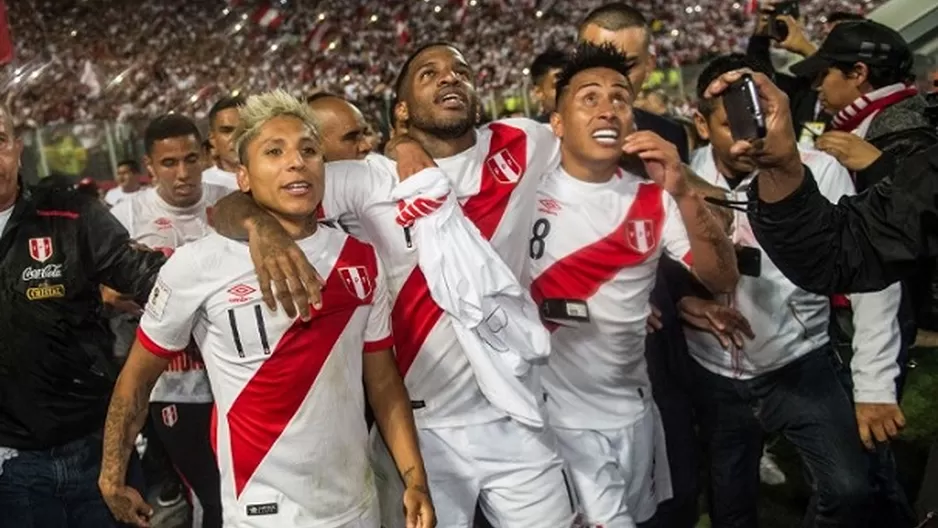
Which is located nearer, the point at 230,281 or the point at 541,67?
the point at 230,281

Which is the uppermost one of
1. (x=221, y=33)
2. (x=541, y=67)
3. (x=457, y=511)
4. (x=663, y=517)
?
(x=221, y=33)

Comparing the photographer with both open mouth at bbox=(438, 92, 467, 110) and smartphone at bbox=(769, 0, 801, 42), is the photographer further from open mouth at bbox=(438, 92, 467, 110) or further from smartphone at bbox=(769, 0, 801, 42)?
smartphone at bbox=(769, 0, 801, 42)

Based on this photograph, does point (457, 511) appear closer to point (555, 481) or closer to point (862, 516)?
point (555, 481)

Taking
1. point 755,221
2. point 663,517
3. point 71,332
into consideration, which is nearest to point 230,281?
point 71,332

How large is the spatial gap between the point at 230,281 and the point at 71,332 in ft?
2.89

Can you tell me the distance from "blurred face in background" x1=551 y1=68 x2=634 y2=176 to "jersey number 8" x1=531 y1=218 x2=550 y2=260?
251 mm

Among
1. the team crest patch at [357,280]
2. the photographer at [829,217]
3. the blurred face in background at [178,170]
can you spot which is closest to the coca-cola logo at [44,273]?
the team crest patch at [357,280]

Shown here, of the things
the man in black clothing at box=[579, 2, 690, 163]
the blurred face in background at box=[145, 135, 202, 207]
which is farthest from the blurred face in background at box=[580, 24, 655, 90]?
the blurred face in background at box=[145, 135, 202, 207]

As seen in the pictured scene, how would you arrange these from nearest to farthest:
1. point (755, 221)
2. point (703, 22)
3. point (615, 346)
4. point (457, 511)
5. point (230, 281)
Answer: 1. point (755, 221)
2. point (230, 281)
3. point (457, 511)
4. point (615, 346)
5. point (703, 22)

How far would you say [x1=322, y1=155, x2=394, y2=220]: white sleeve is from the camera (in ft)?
10.8

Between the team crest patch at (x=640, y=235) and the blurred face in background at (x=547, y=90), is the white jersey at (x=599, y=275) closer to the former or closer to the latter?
the team crest patch at (x=640, y=235)

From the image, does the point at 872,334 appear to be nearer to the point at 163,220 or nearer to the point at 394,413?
the point at 394,413

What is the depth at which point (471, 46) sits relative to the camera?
93.7ft

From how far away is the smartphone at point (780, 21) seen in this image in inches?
208
